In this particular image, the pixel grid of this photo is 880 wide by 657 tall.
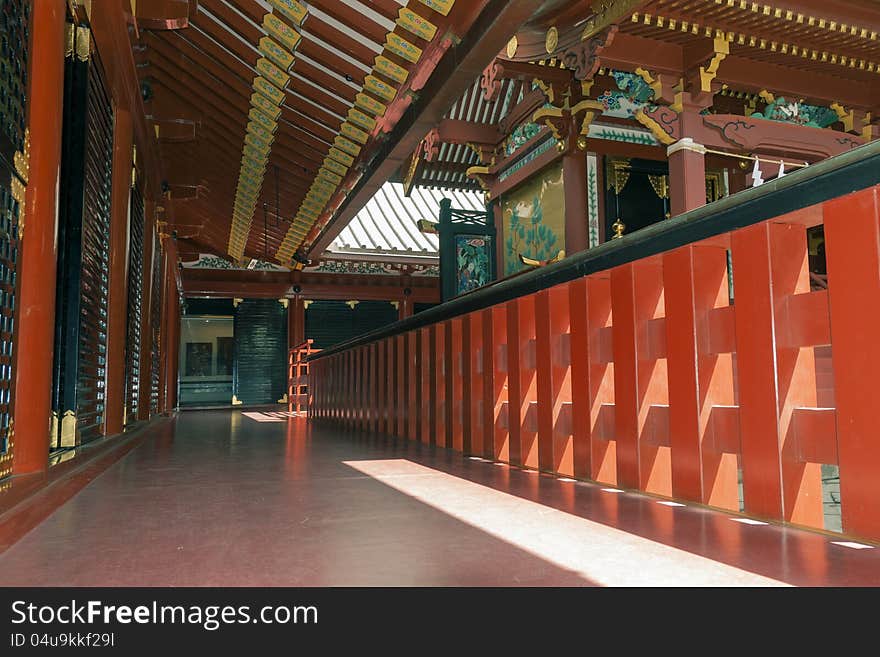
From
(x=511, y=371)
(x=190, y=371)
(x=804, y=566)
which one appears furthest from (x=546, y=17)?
(x=190, y=371)

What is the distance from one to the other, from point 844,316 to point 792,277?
20cm

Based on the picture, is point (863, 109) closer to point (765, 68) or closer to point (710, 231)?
point (765, 68)

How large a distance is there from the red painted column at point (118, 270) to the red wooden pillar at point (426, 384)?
6.04 ft

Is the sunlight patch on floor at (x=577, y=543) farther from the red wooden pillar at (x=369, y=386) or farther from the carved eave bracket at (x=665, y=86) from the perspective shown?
the carved eave bracket at (x=665, y=86)

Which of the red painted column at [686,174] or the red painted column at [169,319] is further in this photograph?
the red painted column at [169,319]

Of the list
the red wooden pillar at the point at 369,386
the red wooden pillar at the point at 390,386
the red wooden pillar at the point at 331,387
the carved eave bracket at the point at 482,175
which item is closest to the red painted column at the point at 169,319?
the red wooden pillar at the point at 331,387

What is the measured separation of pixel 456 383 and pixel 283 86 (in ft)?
8.22

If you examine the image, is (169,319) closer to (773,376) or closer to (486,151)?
(486,151)

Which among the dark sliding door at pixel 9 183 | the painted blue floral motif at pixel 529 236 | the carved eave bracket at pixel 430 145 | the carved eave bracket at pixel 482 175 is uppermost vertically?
the carved eave bracket at pixel 430 145

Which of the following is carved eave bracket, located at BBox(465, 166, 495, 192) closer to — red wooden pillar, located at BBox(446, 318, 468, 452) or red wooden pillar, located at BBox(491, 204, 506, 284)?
red wooden pillar, located at BBox(491, 204, 506, 284)

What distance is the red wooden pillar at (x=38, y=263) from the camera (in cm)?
204

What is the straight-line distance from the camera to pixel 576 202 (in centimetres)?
691

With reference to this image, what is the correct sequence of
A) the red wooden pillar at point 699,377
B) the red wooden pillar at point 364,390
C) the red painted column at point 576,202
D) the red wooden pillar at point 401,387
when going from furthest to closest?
the red painted column at point 576,202 → the red wooden pillar at point 364,390 → the red wooden pillar at point 401,387 → the red wooden pillar at point 699,377

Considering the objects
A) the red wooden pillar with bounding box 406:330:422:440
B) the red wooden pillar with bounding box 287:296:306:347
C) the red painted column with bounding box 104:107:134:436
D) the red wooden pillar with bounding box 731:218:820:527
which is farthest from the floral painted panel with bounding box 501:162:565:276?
the red wooden pillar with bounding box 287:296:306:347
